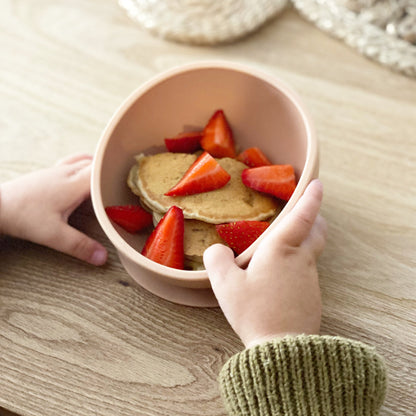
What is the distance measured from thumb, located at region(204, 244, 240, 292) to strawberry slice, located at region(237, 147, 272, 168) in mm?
175

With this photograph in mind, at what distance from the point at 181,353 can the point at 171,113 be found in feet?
1.11

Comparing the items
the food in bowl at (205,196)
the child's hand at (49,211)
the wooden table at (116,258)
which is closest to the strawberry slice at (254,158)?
the food in bowl at (205,196)

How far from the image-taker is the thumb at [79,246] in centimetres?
70

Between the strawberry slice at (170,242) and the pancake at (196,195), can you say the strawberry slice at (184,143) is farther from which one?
the strawberry slice at (170,242)

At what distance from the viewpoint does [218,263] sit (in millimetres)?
585

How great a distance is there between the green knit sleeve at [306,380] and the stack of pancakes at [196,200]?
0.16m

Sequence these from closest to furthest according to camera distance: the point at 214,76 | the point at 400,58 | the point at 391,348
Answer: the point at 391,348
the point at 214,76
the point at 400,58

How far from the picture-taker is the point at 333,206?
75 cm

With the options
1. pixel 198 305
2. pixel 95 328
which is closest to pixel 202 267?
pixel 198 305

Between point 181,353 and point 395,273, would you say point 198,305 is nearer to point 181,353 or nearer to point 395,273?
point 181,353

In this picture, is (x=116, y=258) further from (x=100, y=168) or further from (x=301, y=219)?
(x=301, y=219)

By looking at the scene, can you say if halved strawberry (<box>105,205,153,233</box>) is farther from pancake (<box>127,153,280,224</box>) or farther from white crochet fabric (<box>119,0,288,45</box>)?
white crochet fabric (<box>119,0,288,45</box>)

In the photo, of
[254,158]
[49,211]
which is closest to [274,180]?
[254,158]

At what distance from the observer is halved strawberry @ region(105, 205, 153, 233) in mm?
678
